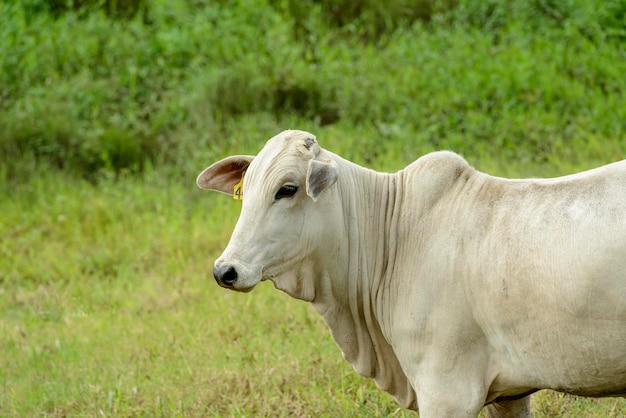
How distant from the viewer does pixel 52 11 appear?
12.3m

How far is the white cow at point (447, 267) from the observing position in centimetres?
351

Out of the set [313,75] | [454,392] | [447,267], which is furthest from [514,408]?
[313,75]

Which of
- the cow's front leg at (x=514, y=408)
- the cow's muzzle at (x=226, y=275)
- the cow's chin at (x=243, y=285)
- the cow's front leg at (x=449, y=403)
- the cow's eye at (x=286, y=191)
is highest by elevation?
the cow's eye at (x=286, y=191)

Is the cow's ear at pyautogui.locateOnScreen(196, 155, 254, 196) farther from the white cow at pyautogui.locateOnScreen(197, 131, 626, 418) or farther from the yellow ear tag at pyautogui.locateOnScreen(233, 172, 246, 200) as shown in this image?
the yellow ear tag at pyautogui.locateOnScreen(233, 172, 246, 200)

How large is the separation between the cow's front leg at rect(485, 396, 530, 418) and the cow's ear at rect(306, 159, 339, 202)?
1.27m

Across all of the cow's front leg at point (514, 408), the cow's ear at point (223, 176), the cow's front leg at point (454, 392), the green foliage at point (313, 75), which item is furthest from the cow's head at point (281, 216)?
the green foliage at point (313, 75)

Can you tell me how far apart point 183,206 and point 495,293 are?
5.59m

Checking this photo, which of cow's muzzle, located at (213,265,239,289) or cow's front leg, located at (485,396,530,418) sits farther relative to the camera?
cow's front leg, located at (485,396,530,418)

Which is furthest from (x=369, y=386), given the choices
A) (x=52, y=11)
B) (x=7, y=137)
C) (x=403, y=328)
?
(x=52, y=11)

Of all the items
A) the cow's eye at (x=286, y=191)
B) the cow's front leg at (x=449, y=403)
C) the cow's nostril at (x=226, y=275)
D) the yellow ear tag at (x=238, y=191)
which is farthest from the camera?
the yellow ear tag at (x=238, y=191)

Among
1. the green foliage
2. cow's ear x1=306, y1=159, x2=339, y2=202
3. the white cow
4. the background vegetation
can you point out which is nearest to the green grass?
the background vegetation

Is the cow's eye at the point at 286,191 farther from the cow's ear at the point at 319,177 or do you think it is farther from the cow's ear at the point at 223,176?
the cow's ear at the point at 223,176

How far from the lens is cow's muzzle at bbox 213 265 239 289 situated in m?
3.80

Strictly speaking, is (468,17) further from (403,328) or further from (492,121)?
(403,328)
